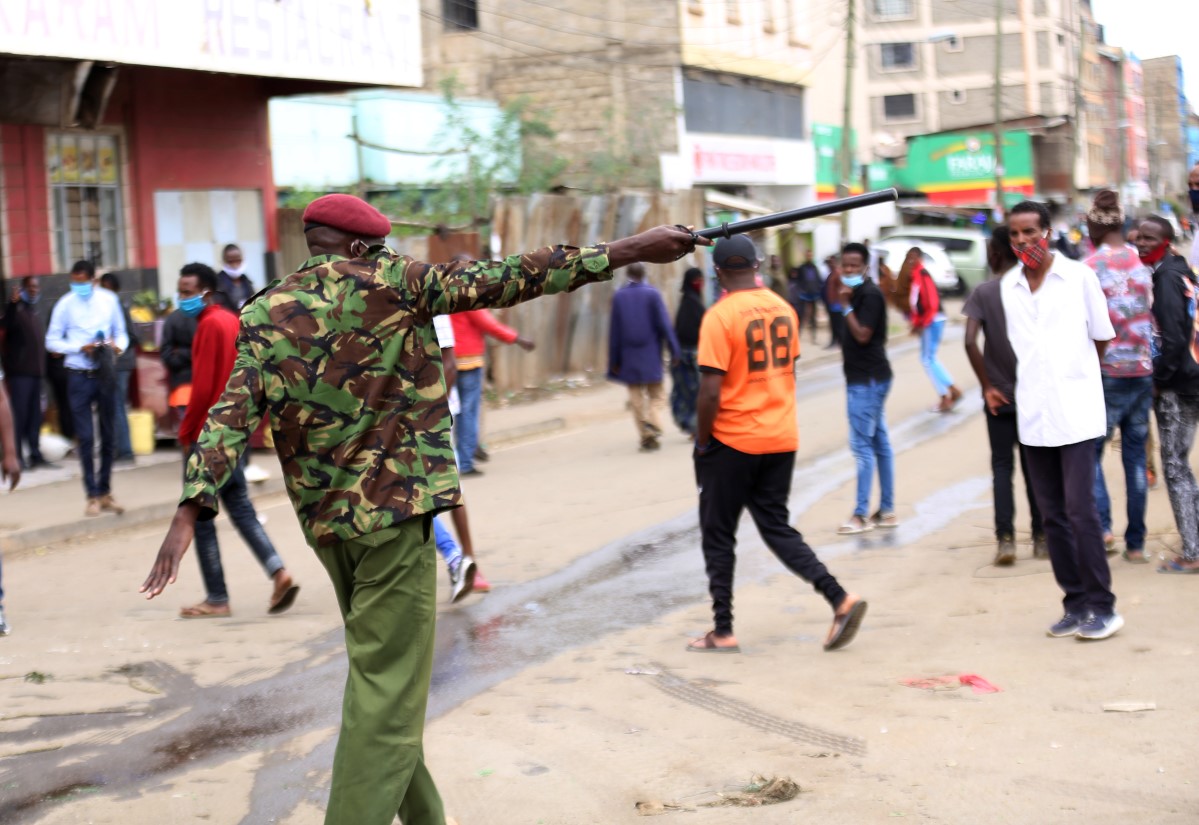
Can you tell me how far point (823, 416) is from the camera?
15891 millimetres

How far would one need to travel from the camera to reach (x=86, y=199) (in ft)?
47.7

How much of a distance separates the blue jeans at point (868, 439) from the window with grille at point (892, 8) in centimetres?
6373

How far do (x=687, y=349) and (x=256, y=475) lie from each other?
14.9 feet

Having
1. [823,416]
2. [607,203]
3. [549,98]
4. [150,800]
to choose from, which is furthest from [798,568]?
[549,98]

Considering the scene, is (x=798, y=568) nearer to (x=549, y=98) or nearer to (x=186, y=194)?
(x=186, y=194)

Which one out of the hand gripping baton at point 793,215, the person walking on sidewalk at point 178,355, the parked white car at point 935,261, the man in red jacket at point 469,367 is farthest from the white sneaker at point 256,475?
the parked white car at point 935,261

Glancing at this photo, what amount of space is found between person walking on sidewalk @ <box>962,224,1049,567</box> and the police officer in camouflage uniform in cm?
416

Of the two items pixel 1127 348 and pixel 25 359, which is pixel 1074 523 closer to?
pixel 1127 348

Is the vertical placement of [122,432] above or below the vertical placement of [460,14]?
below

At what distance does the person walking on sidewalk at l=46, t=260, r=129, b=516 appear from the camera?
422 inches

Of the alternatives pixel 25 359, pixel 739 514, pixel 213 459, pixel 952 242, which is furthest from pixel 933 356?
pixel 952 242

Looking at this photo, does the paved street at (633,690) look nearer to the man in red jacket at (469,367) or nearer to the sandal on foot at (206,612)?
the sandal on foot at (206,612)

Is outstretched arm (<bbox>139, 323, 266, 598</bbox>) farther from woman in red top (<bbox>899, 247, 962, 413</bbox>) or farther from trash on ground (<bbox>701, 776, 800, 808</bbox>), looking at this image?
woman in red top (<bbox>899, 247, 962, 413</bbox>)

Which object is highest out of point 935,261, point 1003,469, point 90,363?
point 935,261
